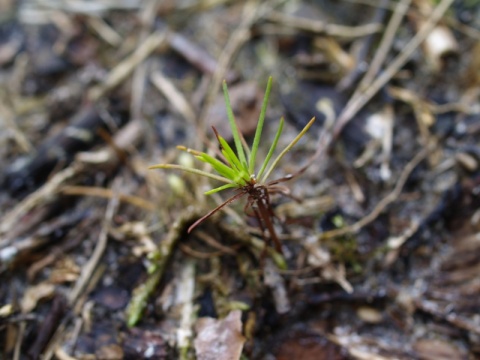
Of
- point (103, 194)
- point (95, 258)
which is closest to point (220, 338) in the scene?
point (95, 258)

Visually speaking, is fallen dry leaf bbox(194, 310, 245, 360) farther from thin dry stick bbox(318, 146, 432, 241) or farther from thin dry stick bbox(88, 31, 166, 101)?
thin dry stick bbox(88, 31, 166, 101)

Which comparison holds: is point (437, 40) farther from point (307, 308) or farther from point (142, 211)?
point (142, 211)

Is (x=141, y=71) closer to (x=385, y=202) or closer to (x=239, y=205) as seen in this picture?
(x=239, y=205)

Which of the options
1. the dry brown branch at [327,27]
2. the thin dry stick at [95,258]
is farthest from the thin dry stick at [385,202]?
the thin dry stick at [95,258]

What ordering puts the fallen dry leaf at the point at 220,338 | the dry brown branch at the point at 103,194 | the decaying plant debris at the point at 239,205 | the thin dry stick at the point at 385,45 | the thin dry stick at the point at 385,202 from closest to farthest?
1. the fallen dry leaf at the point at 220,338
2. the decaying plant debris at the point at 239,205
3. the thin dry stick at the point at 385,202
4. the dry brown branch at the point at 103,194
5. the thin dry stick at the point at 385,45

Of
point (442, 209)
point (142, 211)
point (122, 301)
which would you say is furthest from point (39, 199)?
point (442, 209)

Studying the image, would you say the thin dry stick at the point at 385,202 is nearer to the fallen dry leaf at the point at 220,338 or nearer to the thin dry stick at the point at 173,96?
Result: the fallen dry leaf at the point at 220,338

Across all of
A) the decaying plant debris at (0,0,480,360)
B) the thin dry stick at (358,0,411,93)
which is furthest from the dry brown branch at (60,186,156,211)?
the thin dry stick at (358,0,411,93)
